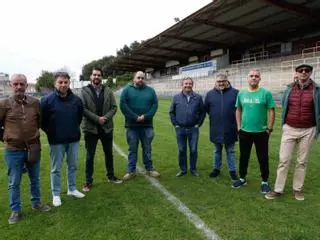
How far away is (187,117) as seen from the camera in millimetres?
6293

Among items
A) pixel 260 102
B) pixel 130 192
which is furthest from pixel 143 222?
pixel 260 102

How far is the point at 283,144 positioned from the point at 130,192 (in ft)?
8.07

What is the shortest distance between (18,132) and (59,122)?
681 millimetres

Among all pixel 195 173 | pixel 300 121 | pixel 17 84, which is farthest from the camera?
pixel 195 173

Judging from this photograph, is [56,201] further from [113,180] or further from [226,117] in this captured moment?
[226,117]

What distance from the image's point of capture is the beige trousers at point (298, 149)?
16.1ft

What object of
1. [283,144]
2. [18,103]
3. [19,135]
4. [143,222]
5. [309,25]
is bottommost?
[143,222]

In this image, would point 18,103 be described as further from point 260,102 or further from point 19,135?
point 260,102

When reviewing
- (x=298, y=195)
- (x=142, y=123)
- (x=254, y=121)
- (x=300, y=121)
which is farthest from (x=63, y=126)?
(x=298, y=195)

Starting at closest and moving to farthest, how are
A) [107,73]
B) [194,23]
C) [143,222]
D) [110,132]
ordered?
[143,222]
[110,132]
[194,23]
[107,73]

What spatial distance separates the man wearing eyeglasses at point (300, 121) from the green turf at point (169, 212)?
0.94 feet

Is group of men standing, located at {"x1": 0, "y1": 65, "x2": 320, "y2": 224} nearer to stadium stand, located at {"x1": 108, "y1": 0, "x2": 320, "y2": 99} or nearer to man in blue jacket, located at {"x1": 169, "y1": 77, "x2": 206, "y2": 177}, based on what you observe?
man in blue jacket, located at {"x1": 169, "y1": 77, "x2": 206, "y2": 177}

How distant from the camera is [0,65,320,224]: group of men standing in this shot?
4504 millimetres

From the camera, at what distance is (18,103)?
14.6 feet
